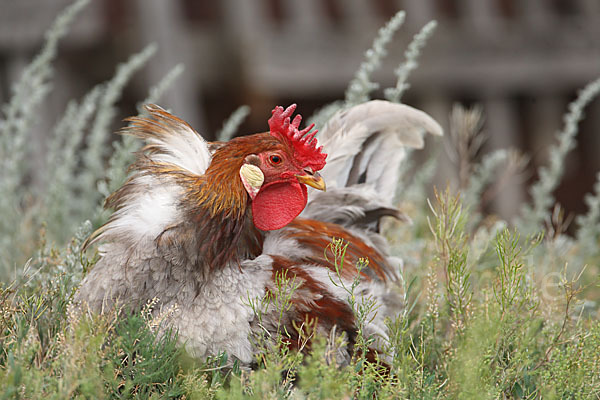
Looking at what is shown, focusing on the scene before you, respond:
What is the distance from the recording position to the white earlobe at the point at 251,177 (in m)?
2.08

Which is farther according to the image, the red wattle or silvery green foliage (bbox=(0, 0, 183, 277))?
silvery green foliage (bbox=(0, 0, 183, 277))

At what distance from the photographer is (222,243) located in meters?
2.05

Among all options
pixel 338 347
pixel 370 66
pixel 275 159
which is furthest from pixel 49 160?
pixel 338 347

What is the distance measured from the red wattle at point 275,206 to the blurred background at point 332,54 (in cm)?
380

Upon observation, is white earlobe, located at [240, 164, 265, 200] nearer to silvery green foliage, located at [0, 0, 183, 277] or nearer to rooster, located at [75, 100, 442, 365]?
rooster, located at [75, 100, 442, 365]

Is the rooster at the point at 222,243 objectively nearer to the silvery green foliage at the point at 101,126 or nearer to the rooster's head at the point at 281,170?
the rooster's head at the point at 281,170

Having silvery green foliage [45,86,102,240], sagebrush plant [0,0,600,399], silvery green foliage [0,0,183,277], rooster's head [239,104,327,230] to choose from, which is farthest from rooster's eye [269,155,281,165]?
silvery green foliage [45,86,102,240]

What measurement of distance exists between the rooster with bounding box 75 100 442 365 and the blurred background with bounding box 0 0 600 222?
12.0 feet

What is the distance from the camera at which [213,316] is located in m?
1.95

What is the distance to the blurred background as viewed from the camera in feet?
20.1

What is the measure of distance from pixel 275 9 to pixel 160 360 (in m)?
5.43

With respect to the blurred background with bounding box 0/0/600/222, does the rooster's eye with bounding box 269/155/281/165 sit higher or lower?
higher

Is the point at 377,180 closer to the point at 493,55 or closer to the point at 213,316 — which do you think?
the point at 213,316

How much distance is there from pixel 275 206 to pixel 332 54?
451 centimetres
